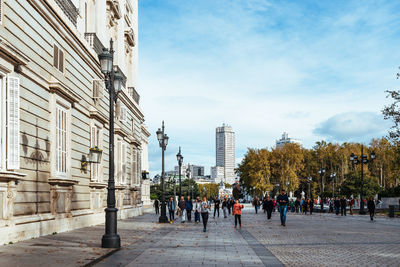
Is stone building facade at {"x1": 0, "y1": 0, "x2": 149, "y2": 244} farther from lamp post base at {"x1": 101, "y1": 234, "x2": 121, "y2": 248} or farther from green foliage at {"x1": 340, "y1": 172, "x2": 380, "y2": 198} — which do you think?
green foliage at {"x1": 340, "y1": 172, "x2": 380, "y2": 198}

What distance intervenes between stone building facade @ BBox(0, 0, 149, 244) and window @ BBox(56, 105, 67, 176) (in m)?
0.03

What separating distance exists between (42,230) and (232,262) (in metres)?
7.56

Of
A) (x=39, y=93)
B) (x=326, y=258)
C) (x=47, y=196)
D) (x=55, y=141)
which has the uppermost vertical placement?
(x=39, y=93)

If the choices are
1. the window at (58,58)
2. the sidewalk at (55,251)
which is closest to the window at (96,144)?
the window at (58,58)

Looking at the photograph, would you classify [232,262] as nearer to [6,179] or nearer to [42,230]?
[6,179]

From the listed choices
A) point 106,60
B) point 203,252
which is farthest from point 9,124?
point 203,252

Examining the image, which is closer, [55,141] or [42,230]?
[42,230]

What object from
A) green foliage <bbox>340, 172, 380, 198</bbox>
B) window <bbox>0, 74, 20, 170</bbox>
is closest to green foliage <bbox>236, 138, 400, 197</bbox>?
green foliage <bbox>340, 172, 380, 198</bbox>

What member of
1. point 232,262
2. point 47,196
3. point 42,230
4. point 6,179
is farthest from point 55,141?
point 232,262

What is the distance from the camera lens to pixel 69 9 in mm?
20672

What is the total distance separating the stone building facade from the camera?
13.7 metres

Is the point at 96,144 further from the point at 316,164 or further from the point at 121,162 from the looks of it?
the point at 316,164

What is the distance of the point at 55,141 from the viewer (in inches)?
711

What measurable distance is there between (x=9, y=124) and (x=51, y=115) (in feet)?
13.4
